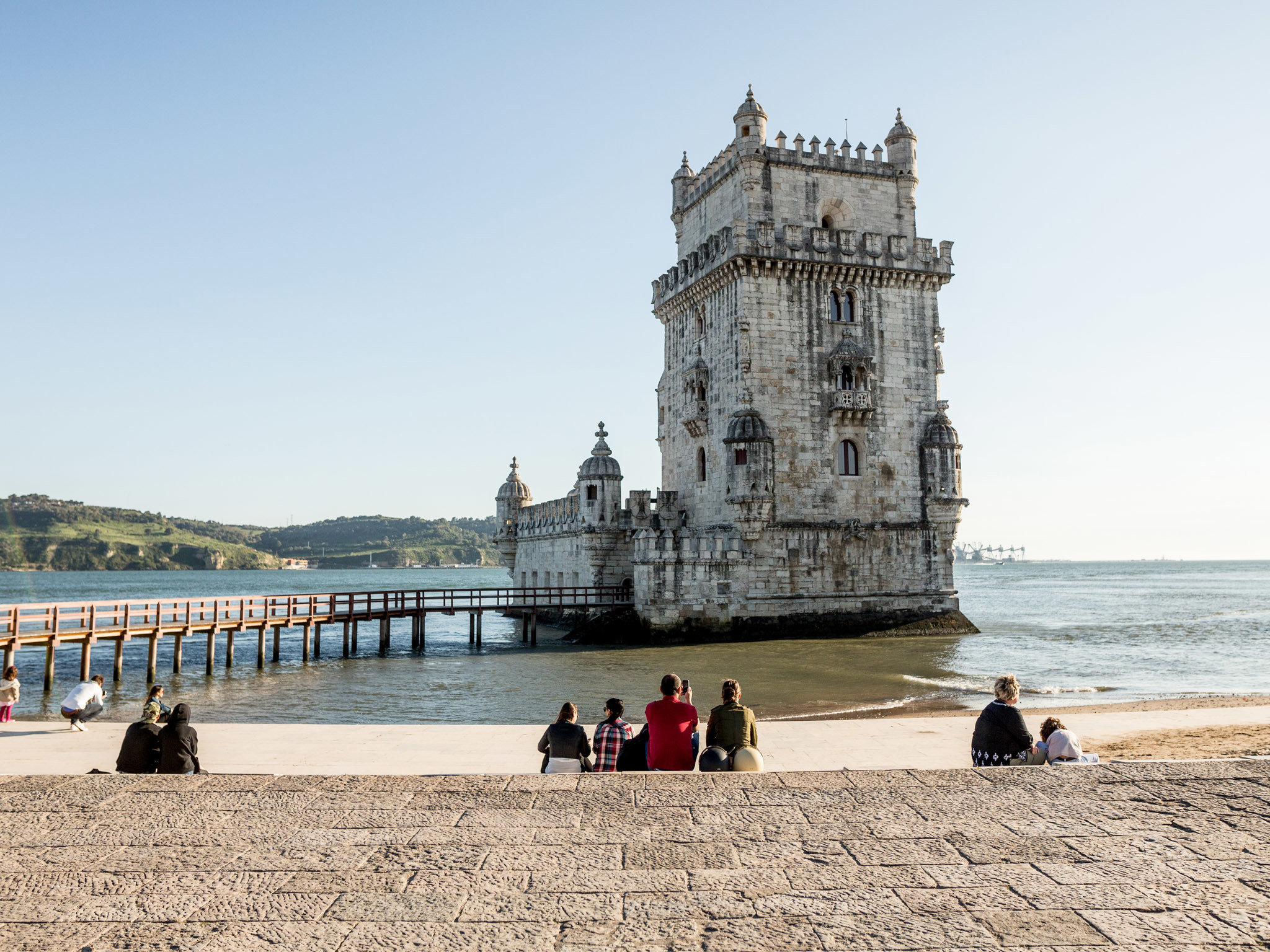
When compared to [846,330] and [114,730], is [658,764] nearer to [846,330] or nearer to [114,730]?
[114,730]

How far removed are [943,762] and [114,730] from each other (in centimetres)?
1355

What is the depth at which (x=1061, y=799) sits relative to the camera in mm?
6941

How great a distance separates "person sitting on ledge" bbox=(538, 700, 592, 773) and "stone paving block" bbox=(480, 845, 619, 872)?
2.98 metres

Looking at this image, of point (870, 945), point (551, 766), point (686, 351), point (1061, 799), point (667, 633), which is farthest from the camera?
point (686, 351)

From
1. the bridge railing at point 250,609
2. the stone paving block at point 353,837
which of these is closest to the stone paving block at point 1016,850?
the stone paving block at point 353,837

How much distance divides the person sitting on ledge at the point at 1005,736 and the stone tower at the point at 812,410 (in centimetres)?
2494

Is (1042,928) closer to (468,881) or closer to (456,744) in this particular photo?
(468,881)

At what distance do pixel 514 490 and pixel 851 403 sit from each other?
23.6 metres

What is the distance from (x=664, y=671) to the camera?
90.9ft

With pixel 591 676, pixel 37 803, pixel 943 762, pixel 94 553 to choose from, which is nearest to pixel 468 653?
pixel 591 676

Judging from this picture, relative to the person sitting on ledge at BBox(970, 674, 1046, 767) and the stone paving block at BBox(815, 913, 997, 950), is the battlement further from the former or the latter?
the stone paving block at BBox(815, 913, 997, 950)

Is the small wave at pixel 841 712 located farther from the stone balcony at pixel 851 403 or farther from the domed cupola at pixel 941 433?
the domed cupola at pixel 941 433

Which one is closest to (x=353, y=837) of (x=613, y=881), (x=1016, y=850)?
(x=613, y=881)

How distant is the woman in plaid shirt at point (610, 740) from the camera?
9.26 m
